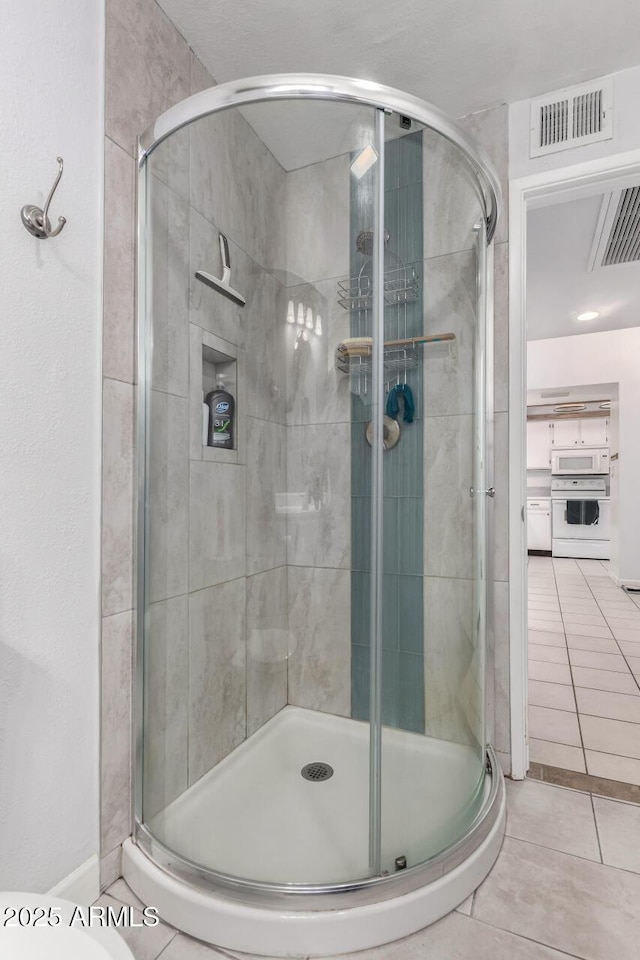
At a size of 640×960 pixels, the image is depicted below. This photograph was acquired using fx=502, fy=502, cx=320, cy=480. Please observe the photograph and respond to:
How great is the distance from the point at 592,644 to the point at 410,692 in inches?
104

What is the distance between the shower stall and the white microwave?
275 inches

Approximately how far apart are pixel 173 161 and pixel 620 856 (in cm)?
227

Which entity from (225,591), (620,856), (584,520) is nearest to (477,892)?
(620,856)

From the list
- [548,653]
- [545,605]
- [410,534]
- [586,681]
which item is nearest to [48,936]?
[410,534]

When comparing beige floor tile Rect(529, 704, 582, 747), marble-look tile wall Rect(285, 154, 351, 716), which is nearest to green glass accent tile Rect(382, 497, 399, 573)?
marble-look tile wall Rect(285, 154, 351, 716)

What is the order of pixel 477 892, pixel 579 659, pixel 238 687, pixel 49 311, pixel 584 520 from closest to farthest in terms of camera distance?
1. pixel 49 311
2. pixel 477 892
3. pixel 238 687
4. pixel 579 659
5. pixel 584 520

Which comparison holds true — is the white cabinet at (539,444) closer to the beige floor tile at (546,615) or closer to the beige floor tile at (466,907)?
the beige floor tile at (546,615)

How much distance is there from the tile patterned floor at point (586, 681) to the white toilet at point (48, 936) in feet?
5.74

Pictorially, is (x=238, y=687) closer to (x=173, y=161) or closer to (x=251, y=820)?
(x=251, y=820)

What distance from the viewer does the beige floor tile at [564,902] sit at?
115cm

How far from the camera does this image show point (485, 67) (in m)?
1.68

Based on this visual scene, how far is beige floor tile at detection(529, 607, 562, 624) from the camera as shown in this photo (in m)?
3.96

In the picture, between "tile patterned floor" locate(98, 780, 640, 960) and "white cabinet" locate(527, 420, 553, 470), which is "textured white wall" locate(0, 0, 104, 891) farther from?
"white cabinet" locate(527, 420, 553, 470)

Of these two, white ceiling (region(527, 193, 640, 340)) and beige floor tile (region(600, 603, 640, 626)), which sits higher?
white ceiling (region(527, 193, 640, 340))
